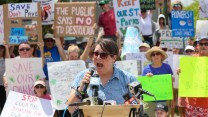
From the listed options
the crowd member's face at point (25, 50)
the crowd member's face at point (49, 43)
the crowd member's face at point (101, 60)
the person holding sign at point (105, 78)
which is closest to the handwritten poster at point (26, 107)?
the crowd member's face at point (25, 50)

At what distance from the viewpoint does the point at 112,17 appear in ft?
34.9

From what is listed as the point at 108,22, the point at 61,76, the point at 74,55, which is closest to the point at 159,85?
the point at 74,55

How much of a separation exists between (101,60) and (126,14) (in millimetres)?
5674

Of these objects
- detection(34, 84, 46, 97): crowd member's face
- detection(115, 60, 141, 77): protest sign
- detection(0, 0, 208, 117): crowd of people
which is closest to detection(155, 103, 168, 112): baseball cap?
detection(0, 0, 208, 117): crowd of people

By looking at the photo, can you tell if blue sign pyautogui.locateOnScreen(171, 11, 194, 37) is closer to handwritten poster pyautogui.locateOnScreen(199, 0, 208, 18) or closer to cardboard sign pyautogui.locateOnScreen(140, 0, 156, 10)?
handwritten poster pyautogui.locateOnScreen(199, 0, 208, 18)

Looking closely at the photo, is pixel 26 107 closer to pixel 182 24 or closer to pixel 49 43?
pixel 49 43

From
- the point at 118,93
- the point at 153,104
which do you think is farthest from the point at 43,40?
the point at 118,93

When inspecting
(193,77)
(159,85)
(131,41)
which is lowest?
(159,85)

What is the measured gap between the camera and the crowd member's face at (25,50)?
322 inches

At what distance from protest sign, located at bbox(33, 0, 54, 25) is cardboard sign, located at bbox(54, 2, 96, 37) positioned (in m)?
0.53

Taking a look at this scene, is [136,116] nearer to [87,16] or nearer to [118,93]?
[118,93]

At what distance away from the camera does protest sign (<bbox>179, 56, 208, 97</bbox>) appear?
7457mm

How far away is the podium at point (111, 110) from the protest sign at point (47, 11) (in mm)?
5764

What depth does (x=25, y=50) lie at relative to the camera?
27.0 ft
